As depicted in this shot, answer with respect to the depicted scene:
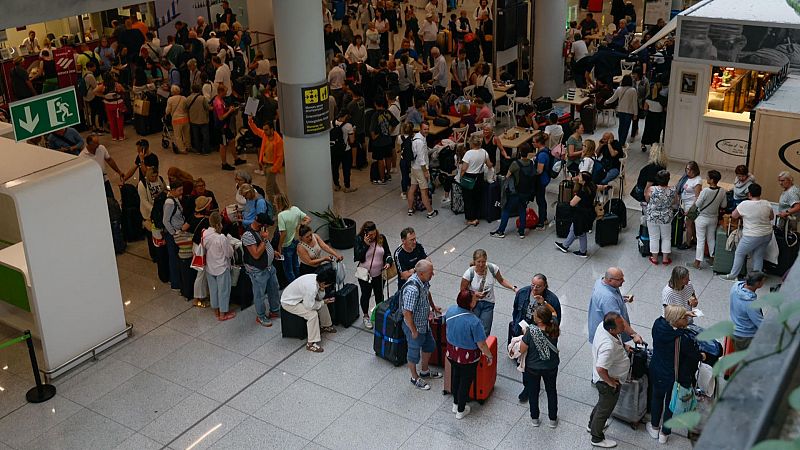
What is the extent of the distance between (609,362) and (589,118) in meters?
10.00

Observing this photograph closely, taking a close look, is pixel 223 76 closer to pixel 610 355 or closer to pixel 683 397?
pixel 610 355

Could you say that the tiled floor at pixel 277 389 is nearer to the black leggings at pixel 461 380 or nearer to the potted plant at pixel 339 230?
the black leggings at pixel 461 380

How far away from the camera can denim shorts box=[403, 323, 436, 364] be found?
8.10 m

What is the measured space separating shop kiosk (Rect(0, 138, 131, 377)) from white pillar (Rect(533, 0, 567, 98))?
11.2 metres

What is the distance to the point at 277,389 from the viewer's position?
852 centimetres

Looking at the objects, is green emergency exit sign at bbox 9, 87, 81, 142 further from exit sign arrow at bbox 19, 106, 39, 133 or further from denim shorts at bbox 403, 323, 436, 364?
denim shorts at bbox 403, 323, 436, 364

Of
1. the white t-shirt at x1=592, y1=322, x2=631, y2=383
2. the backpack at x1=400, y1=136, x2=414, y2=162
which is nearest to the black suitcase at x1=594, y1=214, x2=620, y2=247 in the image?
the backpack at x1=400, y1=136, x2=414, y2=162

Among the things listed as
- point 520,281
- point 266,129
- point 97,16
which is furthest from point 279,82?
point 97,16

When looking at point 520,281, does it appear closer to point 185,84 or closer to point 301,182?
point 301,182

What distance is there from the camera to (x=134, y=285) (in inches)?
426

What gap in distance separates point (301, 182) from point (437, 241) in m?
2.03

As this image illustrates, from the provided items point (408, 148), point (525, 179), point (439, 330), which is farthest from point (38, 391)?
point (525, 179)

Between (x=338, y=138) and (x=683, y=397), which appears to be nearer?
(x=683, y=397)

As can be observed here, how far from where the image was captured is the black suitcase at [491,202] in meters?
12.1
